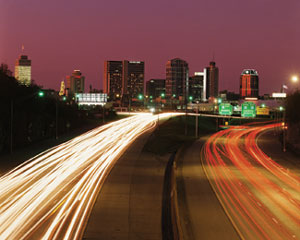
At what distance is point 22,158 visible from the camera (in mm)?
35656

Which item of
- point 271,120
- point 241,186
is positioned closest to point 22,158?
point 241,186

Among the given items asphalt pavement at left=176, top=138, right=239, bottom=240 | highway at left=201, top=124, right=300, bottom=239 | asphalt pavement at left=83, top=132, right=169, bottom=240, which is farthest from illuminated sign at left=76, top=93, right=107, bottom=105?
asphalt pavement at left=176, top=138, right=239, bottom=240

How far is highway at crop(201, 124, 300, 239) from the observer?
1529cm

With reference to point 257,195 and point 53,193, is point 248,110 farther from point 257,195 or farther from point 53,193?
point 53,193

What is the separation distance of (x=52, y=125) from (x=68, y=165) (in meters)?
30.9

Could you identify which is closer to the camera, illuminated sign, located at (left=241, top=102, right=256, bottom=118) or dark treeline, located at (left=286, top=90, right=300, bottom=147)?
dark treeline, located at (left=286, top=90, right=300, bottom=147)

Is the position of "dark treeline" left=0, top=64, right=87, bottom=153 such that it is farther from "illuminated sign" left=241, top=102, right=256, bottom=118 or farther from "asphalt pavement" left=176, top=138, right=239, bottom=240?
"illuminated sign" left=241, top=102, right=256, bottom=118

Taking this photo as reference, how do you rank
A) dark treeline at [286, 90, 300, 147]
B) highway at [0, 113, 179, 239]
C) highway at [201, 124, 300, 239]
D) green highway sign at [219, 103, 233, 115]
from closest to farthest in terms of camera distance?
highway at [0, 113, 179, 239]
highway at [201, 124, 300, 239]
dark treeline at [286, 90, 300, 147]
green highway sign at [219, 103, 233, 115]

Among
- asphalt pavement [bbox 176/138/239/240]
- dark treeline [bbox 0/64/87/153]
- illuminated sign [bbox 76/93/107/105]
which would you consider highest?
illuminated sign [bbox 76/93/107/105]

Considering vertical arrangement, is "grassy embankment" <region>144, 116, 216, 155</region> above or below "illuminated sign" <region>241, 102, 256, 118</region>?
below

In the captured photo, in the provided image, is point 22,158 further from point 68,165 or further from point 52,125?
point 52,125

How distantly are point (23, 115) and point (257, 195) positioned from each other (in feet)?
118

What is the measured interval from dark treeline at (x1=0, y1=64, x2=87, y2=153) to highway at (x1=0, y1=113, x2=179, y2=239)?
9178mm

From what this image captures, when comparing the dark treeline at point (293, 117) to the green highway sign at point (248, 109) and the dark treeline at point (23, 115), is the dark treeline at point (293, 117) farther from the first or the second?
the dark treeline at point (23, 115)
